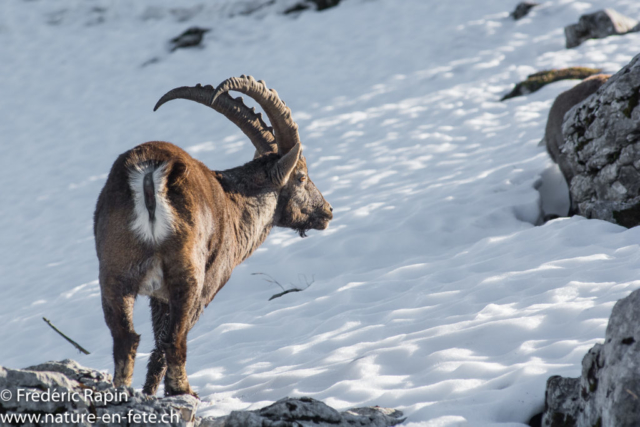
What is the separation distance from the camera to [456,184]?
9.71 metres

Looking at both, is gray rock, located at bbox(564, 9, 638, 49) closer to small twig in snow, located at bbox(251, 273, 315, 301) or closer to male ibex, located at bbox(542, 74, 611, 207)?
male ibex, located at bbox(542, 74, 611, 207)

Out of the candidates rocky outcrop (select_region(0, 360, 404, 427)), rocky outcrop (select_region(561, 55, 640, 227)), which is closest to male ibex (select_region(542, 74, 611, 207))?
rocky outcrop (select_region(561, 55, 640, 227))

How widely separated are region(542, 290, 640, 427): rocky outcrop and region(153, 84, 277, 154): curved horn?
11.7ft

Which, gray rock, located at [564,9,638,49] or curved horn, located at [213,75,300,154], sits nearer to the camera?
curved horn, located at [213,75,300,154]

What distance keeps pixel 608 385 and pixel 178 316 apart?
8.67 ft

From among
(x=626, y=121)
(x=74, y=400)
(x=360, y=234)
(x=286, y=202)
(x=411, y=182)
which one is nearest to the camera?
(x=74, y=400)

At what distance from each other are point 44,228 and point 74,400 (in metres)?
11.1

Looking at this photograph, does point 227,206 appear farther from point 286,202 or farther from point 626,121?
point 626,121

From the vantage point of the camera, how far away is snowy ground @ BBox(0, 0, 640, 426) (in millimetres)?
4352

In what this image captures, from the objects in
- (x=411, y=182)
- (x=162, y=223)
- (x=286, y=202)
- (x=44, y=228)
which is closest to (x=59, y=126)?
(x=44, y=228)

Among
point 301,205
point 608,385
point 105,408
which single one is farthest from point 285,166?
point 608,385

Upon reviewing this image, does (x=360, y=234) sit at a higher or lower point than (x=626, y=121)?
lower

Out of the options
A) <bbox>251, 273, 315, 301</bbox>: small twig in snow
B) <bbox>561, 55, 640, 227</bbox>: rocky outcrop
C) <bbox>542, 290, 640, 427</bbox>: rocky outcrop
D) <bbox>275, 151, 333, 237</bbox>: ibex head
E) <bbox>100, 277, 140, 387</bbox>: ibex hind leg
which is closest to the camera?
<bbox>542, 290, 640, 427</bbox>: rocky outcrop

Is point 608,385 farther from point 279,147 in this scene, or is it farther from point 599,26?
point 599,26
